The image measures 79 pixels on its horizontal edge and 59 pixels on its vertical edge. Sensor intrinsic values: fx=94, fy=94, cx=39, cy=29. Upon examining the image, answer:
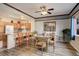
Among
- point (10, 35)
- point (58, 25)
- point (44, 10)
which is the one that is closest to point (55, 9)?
point (44, 10)

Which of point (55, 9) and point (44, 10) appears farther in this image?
point (55, 9)

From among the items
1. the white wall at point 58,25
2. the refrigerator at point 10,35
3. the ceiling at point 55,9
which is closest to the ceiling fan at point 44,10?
the ceiling at point 55,9

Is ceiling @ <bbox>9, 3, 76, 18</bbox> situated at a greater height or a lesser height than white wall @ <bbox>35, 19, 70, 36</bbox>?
greater

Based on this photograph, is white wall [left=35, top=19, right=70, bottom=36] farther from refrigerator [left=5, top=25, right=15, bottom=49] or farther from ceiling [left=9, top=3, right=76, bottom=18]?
refrigerator [left=5, top=25, right=15, bottom=49]

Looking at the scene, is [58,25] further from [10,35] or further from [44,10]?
[10,35]

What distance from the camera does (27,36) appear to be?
4512 millimetres

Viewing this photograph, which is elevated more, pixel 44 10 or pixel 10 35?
pixel 44 10

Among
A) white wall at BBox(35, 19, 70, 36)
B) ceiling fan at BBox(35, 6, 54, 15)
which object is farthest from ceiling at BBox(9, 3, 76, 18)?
white wall at BBox(35, 19, 70, 36)

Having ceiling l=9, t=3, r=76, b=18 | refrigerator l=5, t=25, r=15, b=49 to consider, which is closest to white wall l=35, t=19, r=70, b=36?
ceiling l=9, t=3, r=76, b=18

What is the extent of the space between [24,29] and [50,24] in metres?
1.29

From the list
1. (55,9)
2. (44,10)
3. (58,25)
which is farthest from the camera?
(58,25)

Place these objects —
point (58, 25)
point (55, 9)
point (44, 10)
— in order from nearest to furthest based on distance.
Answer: point (44, 10)
point (55, 9)
point (58, 25)

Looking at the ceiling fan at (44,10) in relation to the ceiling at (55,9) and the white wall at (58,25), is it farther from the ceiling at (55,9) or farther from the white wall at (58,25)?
the white wall at (58,25)

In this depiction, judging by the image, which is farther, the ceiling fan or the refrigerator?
the refrigerator
